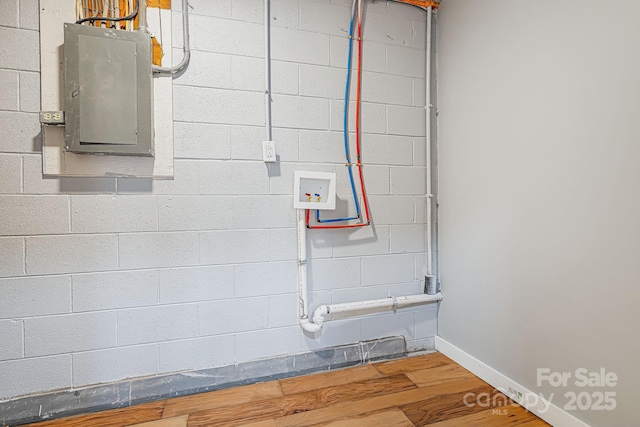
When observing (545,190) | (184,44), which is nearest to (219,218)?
(184,44)

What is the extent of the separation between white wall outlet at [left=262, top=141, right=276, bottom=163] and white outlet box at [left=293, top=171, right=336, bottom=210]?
156 mm

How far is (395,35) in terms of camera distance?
196 centimetres

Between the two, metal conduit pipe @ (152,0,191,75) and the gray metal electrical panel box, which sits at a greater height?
metal conduit pipe @ (152,0,191,75)

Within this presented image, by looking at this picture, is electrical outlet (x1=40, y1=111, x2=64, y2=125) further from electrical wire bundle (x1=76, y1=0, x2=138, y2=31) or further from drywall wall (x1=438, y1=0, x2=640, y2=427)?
drywall wall (x1=438, y1=0, x2=640, y2=427)

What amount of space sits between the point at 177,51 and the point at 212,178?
0.67m

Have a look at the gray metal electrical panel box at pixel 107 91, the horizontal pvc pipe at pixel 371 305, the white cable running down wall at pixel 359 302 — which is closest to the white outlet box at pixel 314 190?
the white cable running down wall at pixel 359 302

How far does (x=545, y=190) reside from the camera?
4.49 ft

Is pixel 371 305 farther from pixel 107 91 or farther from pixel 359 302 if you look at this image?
pixel 107 91

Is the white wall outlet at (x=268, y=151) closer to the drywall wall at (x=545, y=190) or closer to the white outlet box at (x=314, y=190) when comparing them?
the white outlet box at (x=314, y=190)

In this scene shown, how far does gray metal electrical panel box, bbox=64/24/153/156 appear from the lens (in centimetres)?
141

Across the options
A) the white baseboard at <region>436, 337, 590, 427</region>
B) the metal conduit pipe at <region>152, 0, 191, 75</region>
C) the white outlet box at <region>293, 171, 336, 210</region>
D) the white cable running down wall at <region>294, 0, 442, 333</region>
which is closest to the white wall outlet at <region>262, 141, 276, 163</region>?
the white outlet box at <region>293, 171, 336, 210</region>

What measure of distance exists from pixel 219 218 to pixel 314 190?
21.4 inches

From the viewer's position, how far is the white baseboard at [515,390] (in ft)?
4.28

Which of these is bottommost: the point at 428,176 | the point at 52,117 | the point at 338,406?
the point at 338,406
